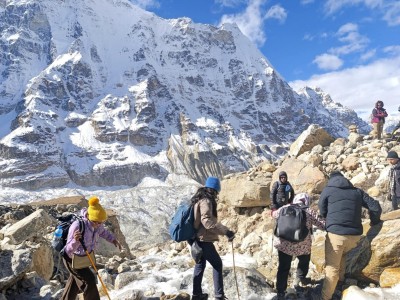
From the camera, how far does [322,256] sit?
828 cm

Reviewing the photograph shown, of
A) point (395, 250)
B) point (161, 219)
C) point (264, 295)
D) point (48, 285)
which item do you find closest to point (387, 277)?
point (395, 250)

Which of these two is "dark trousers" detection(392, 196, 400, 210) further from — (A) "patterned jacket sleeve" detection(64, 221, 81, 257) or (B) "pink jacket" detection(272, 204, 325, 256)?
(A) "patterned jacket sleeve" detection(64, 221, 81, 257)

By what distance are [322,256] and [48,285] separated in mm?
6055

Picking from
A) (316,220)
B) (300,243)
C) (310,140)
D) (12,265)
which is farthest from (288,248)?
(310,140)

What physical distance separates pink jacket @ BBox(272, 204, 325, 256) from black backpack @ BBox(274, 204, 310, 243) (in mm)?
201

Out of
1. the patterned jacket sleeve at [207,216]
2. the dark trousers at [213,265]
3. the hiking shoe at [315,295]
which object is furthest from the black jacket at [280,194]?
the patterned jacket sleeve at [207,216]

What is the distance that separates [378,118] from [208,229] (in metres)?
14.9

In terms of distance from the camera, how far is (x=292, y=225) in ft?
22.7

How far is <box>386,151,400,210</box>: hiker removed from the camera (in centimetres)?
1092

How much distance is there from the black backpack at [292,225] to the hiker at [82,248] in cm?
319

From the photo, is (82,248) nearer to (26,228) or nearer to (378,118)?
(26,228)

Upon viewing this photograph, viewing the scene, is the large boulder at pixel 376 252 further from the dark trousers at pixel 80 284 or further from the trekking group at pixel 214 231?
the dark trousers at pixel 80 284

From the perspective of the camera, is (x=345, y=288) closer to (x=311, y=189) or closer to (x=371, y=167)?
(x=311, y=189)

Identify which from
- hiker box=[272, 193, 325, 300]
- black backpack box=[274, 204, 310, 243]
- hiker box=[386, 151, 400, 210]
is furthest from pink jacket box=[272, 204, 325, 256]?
hiker box=[386, 151, 400, 210]
